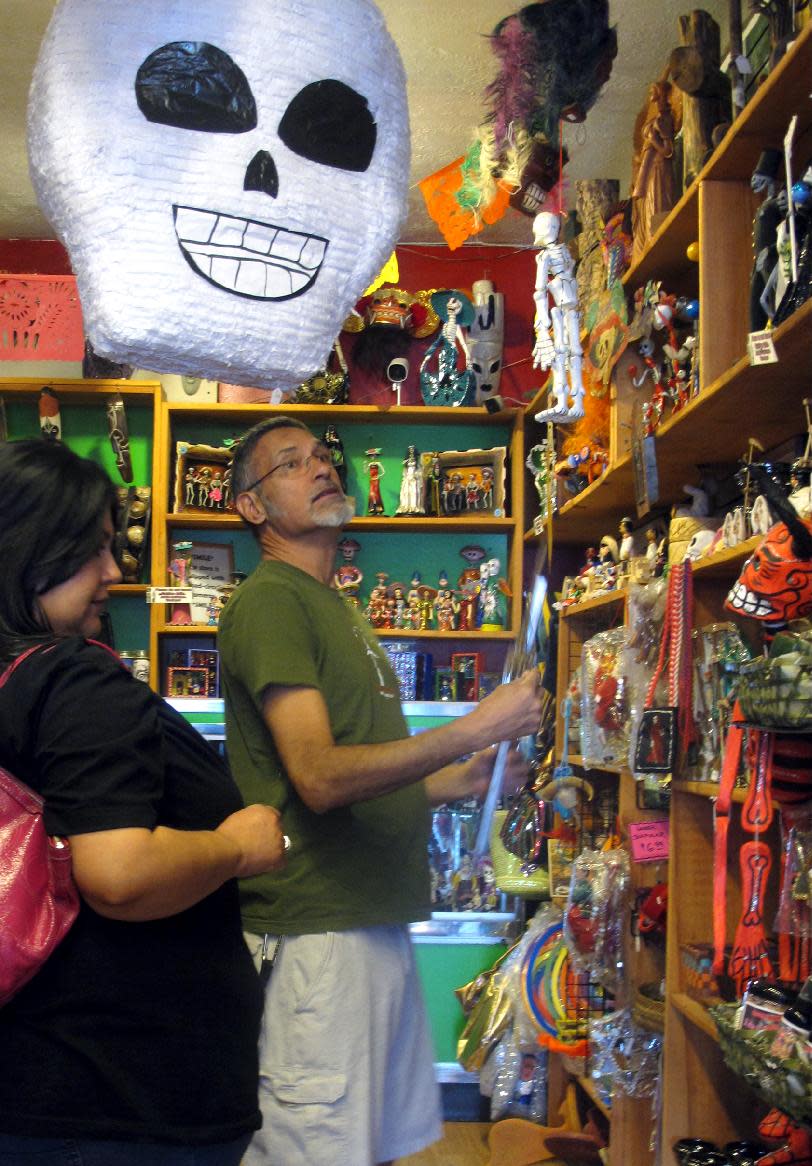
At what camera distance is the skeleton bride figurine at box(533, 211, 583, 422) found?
7.63 feet

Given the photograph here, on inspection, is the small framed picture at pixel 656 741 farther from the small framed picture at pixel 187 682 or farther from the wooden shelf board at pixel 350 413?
the small framed picture at pixel 187 682

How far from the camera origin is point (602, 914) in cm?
251

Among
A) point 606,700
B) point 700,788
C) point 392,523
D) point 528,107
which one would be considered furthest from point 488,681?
point 528,107

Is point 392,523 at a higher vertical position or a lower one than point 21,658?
higher

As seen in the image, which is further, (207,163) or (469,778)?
(469,778)

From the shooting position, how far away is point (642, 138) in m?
2.57

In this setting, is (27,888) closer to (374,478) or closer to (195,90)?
(195,90)

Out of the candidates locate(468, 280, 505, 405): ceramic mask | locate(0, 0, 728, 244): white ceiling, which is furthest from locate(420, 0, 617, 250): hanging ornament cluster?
locate(468, 280, 505, 405): ceramic mask

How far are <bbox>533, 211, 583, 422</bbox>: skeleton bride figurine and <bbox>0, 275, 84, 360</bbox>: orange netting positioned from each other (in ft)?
4.74

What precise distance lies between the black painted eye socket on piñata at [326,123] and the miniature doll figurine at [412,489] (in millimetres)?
2561

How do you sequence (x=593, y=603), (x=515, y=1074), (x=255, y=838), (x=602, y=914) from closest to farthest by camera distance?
(x=255, y=838) < (x=602, y=914) < (x=593, y=603) < (x=515, y=1074)

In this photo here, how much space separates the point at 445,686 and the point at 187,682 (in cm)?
87

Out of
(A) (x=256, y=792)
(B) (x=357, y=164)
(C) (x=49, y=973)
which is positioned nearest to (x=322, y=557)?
(A) (x=256, y=792)

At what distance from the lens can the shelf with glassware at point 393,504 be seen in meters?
3.94
